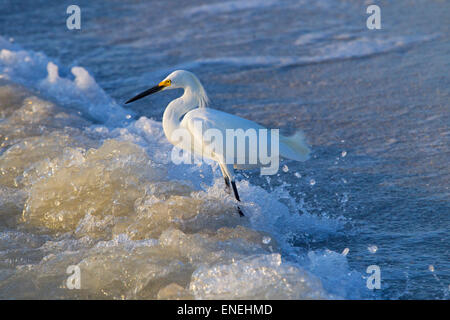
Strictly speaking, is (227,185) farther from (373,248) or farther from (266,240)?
(373,248)

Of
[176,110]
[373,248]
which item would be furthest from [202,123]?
[373,248]

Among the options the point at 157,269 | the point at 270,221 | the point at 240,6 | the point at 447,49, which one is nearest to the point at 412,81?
the point at 447,49

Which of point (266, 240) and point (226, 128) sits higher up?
point (226, 128)

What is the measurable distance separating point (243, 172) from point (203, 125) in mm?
985

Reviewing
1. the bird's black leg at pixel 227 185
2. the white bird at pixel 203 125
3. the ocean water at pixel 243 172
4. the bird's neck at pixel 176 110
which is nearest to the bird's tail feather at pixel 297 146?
the white bird at pixel 203 125

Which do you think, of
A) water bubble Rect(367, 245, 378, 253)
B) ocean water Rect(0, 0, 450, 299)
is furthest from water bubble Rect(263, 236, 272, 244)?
water bubble Rect(367, 245, 378, 253)

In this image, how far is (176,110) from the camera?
13.5 ft

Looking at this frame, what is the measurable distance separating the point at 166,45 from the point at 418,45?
3.49 m

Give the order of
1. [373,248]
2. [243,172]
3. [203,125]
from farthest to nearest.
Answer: [243,172]
[203,125]
[373,248]

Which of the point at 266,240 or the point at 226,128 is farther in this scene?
the point at 226,128

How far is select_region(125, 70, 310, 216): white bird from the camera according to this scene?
3.97 m

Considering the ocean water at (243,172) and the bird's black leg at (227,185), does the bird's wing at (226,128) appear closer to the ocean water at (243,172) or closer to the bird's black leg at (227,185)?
the bird's black leg at (227,185)

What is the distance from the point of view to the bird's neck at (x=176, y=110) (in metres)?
4.09

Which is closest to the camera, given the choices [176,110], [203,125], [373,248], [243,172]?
[373,248]
